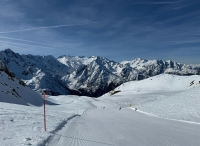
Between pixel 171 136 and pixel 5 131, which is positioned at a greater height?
pixel 5 131

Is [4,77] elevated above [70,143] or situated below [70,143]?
above

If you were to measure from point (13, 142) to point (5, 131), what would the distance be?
181 cm

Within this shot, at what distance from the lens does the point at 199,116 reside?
1755 cm

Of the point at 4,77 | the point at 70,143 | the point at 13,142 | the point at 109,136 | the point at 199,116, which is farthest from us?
the point at 4,77

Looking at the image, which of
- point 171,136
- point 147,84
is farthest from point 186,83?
point 171,136

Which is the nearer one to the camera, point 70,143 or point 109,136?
point 70,143

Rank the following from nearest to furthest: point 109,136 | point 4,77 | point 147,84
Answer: point 109,136 < point 4,77 < point 147,84

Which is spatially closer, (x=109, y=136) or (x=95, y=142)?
(x=95, y=142)

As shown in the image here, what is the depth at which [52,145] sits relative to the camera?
774cm

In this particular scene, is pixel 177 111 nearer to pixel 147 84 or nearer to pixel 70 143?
pixel 70 143

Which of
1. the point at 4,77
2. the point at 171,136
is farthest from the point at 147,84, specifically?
the point at 171,136

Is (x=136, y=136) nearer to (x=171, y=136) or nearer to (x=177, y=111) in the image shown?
(x=171, y=136)

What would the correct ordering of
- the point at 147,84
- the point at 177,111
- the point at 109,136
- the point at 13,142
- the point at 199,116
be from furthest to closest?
the point at 147,84, the point at 177,111, the point at 199,116, the point at 109,136, the point at 13,142

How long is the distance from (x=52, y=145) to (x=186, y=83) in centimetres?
8700
